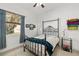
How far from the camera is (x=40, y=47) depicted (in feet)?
5.18

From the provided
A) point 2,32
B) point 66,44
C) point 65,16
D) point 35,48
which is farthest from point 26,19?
point 66,44

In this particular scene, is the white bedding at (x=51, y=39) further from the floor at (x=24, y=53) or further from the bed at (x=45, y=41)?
the floor at (x=24, y=53)

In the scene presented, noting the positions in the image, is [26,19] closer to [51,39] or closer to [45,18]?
[45,18]

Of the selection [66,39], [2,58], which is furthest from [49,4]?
[2,58]

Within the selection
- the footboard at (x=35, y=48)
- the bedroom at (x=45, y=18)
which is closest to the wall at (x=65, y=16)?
the bedroom at (x=45, y=18)

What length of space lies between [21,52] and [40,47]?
423mm

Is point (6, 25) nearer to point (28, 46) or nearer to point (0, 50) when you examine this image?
point (0, 50)

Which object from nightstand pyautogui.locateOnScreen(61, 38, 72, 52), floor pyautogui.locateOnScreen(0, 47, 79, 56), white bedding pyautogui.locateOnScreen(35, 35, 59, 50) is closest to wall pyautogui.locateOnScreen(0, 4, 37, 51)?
floor pyautogui.locateOnScreen(0, 47, 79, 56)

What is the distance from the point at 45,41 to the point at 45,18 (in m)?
0.52

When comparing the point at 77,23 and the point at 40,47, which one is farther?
the point at 40,47

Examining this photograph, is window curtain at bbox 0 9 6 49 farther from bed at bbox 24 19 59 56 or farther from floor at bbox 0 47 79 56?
bed at bbox 24 19 59 56

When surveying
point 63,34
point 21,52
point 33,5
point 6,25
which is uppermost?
point 33,5

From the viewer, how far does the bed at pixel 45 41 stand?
152 centimetres

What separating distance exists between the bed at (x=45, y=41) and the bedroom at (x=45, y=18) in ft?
0.23
